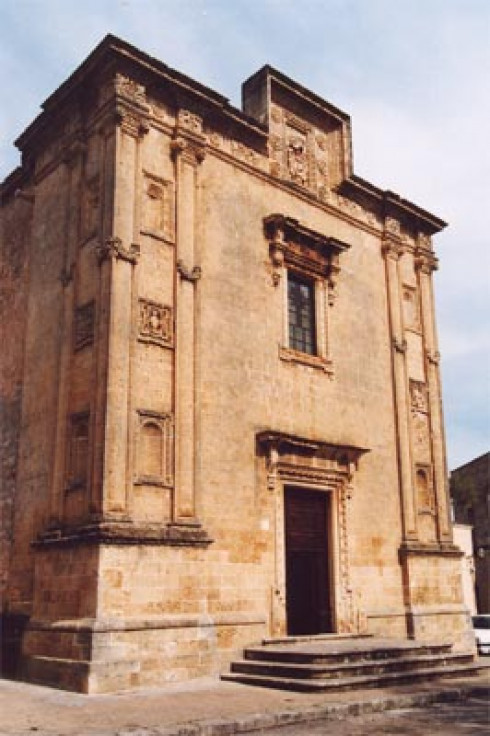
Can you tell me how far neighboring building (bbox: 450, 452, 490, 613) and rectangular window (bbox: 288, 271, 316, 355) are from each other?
19.1m

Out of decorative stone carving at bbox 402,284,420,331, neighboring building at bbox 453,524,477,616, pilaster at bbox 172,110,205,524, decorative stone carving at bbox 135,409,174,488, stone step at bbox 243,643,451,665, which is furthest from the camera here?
neighboring building at bbox 453,524,477,616

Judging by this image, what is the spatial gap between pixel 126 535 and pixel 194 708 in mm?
2691

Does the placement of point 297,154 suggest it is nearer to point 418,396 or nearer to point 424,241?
point 424,241

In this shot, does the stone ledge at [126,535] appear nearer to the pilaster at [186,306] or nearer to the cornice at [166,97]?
the pilaster at [186,306]

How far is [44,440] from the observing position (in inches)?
505

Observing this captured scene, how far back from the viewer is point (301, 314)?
15250 millimetres

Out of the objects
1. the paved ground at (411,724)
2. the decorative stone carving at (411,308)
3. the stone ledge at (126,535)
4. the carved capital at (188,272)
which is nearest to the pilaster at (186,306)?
the carved capital at (188,272)

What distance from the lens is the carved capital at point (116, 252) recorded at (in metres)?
12.0

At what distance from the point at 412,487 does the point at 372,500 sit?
1367 mm

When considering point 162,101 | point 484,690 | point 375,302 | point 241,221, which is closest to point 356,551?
point 484,690

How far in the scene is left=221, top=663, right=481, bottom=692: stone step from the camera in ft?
33.3

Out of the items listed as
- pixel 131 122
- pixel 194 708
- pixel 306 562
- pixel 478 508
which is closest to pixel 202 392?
pixel 306 562

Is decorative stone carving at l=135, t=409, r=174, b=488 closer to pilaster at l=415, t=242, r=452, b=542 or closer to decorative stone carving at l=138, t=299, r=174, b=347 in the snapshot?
decorative stone carving at l=138, t=299, r=174, b=347

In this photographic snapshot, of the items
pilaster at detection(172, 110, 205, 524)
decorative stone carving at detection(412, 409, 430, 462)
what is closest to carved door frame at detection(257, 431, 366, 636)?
pilaster at detection(172, 110, 205, 524)
